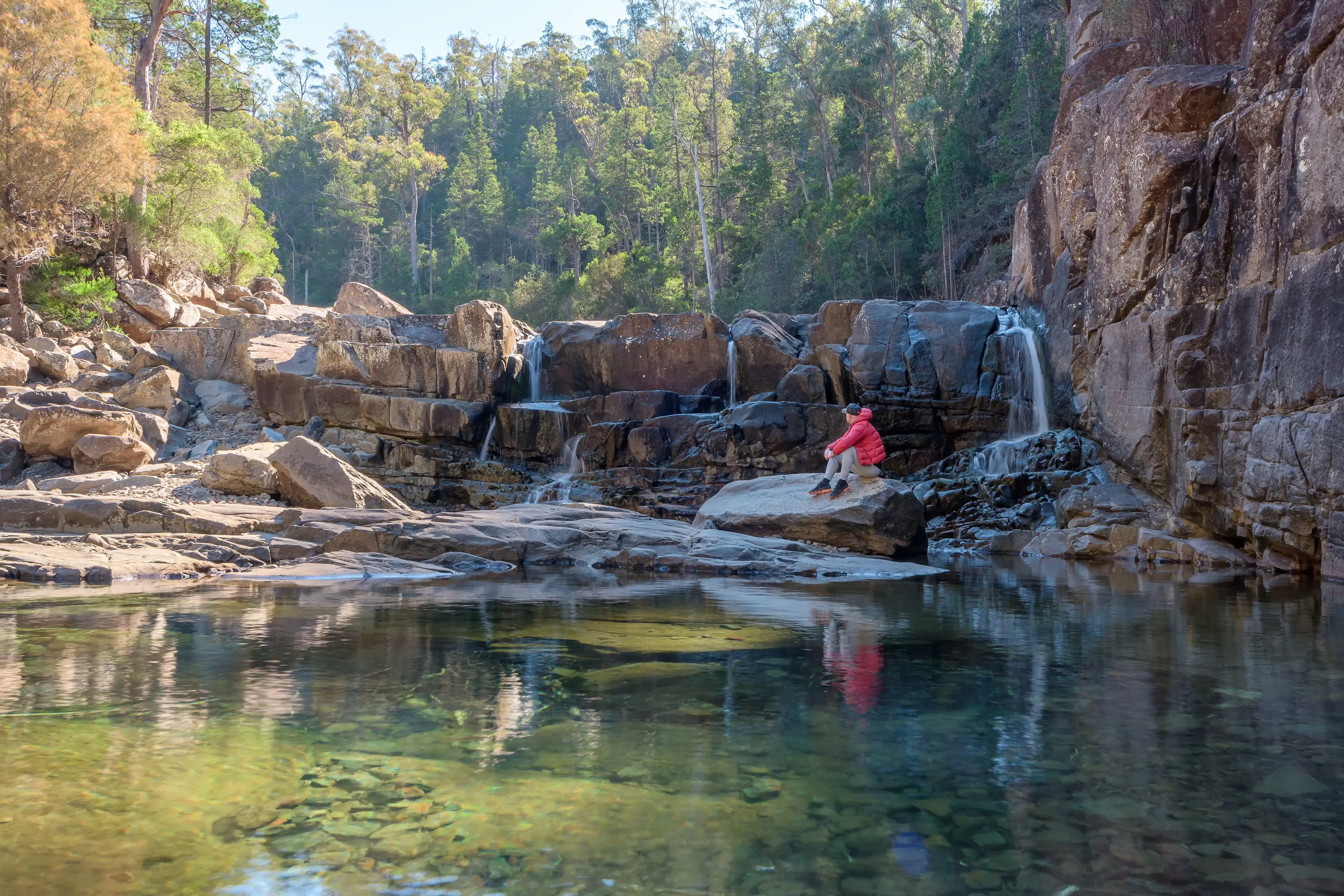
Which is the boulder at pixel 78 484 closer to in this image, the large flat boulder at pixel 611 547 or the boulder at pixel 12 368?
the large flat boulder at pixel 611 547

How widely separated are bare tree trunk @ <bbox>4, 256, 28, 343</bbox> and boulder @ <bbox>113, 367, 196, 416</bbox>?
13.1 feet

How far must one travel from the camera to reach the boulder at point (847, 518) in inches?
535

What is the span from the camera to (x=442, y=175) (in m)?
66.6

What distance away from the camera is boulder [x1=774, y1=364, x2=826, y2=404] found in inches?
772

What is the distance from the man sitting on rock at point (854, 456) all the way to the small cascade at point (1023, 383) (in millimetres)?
4483

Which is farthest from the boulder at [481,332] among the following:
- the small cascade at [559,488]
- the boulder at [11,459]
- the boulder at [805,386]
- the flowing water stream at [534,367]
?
the boulder at [11,459]

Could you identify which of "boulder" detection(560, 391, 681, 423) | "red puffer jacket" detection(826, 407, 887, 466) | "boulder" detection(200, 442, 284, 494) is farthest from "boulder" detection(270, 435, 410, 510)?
"boulder" detection(560, 391, 681, 423)

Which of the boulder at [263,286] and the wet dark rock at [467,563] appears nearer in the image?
the wet dark rock at [467,563]

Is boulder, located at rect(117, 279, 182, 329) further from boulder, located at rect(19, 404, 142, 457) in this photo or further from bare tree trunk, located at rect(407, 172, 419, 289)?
bare tree trunk, located at rect(407, 172, 419, 289)

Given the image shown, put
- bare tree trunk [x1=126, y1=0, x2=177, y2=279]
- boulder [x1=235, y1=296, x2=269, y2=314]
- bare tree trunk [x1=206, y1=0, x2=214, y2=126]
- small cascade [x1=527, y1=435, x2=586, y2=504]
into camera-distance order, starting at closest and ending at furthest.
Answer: small cascade [x1=527, y1=435, x2=586, y2=504] → bare tree trunk [x1=126, y1=0, x2=177, y2=279] → boulder [x1=235, y1=296, x2=269, y2=314] → bare tree trunk [x1=206, y1=0, x2=214, y2=126]

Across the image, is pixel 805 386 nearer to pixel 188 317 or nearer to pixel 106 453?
pixel 106 453

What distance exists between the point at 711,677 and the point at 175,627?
416cm

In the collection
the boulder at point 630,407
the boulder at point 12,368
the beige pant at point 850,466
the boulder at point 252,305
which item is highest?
the boulder at point 252,305

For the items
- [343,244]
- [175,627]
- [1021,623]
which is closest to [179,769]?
[175,627]
